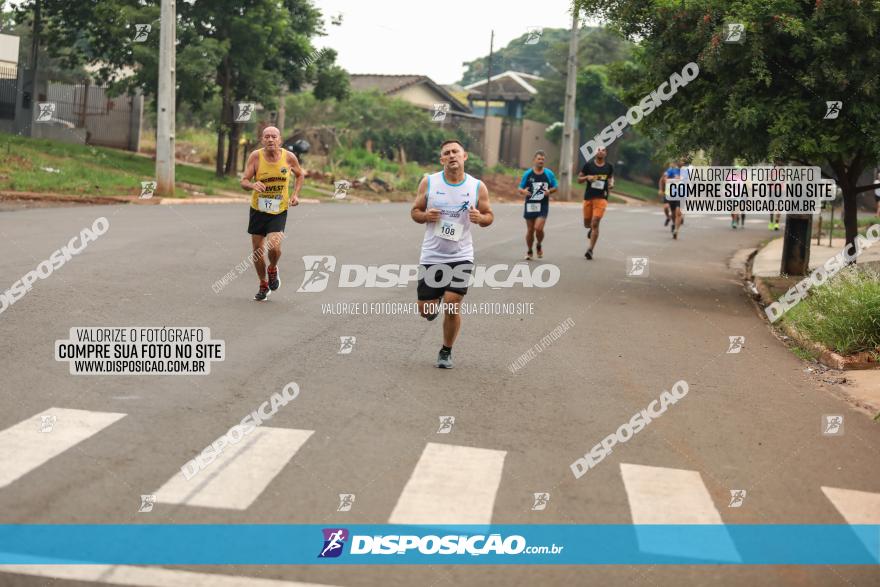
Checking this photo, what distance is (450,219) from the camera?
410 inches

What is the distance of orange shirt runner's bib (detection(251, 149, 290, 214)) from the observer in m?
13.4

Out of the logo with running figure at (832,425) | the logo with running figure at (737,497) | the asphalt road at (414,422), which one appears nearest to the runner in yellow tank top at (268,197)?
the asphalt road at (414,422)

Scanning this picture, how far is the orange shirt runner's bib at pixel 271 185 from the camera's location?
13375 mm

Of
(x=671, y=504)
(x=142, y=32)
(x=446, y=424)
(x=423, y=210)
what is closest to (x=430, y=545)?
(x=671, y=504)

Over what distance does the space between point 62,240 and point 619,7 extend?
918 centimetres

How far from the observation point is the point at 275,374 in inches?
382

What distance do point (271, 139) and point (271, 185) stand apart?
0.54 m

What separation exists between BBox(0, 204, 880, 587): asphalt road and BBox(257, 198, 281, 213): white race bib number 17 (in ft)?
3.59

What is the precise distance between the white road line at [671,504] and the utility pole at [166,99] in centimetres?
2320

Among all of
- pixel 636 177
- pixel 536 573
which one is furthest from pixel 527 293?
pixel 636 177

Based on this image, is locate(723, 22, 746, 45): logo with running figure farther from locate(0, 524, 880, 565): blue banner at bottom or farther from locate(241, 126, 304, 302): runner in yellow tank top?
locate(0, 524, 880, 565): blue banner at bottom

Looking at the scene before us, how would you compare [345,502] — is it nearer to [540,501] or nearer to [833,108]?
[540,501]

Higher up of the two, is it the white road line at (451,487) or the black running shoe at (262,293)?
the black running shoe at (262,293)

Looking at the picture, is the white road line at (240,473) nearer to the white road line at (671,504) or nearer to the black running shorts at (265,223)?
the white road line at (671,504)
